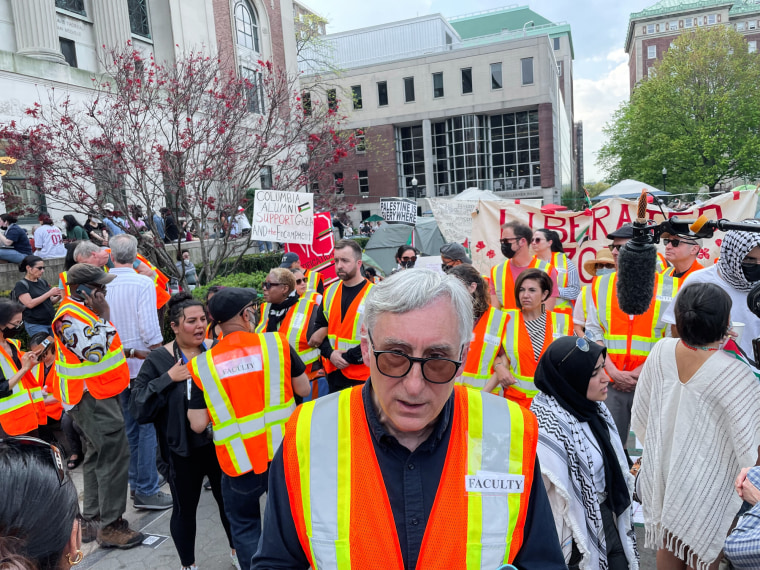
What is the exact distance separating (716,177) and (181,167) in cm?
3503

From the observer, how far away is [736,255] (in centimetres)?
342

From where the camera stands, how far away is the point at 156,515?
4.68m

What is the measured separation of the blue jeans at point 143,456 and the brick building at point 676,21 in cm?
8542

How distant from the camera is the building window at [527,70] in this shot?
45406mm

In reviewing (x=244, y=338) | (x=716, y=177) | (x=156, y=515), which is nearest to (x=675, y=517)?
(x=244, y=338)

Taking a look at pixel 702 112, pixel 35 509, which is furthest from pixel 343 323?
pixel 702 112

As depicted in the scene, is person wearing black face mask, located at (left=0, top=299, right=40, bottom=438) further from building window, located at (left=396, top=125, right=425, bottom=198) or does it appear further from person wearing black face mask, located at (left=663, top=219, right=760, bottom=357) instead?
building window, located at (left=396, top=125, right=425, bottom=198)

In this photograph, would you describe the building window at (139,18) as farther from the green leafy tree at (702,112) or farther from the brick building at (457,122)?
the green leafy tree at (702,112)

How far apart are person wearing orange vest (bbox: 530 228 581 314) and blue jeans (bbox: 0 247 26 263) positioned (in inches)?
355

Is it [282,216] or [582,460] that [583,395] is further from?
[282,216]

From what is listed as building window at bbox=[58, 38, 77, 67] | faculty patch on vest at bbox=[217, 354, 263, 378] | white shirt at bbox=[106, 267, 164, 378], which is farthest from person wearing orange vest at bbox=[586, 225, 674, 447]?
building window at bbox=[58, 38, 77, 67]

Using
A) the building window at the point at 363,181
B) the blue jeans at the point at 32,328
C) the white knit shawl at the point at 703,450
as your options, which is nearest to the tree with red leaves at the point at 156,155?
the blue jeans at the point at 32,328

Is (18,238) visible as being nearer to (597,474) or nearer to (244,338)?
(244,338)

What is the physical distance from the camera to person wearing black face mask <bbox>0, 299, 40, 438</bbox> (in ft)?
12.9
